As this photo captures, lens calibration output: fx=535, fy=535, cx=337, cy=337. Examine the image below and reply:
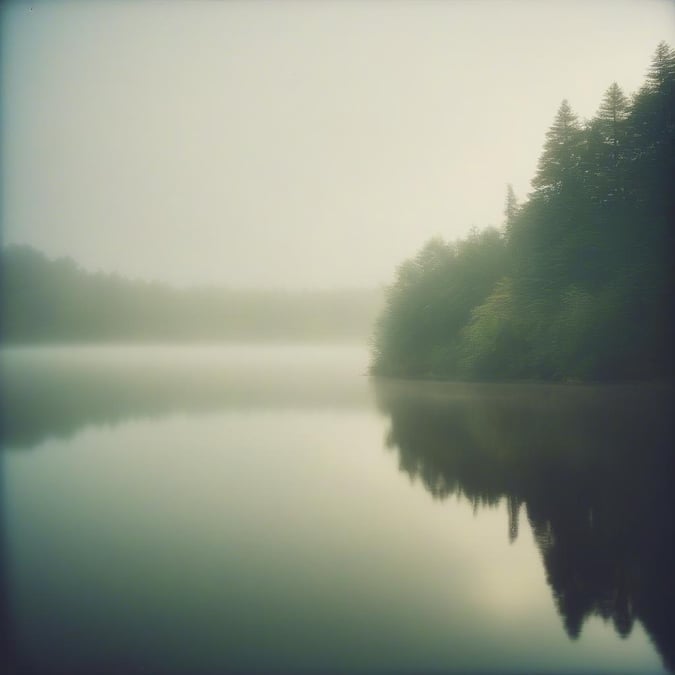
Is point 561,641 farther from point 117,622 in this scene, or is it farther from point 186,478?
point 186,478

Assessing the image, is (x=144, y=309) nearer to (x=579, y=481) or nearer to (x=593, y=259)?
(x=593, y=259)

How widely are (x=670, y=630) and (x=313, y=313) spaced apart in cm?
17375

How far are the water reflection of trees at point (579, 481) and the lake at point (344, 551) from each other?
6 centimetres

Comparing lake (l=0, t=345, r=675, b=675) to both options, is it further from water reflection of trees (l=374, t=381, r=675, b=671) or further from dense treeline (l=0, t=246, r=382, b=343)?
dense treeline (l=0, t=246, r=382, b=343)

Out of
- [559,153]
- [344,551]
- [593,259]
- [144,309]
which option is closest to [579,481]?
[344,551]

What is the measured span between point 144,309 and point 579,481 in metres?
179

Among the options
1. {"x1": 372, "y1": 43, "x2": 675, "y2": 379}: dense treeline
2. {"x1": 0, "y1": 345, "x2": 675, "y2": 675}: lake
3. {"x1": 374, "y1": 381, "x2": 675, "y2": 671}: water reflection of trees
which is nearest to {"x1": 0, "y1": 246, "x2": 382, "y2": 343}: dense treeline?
{"x1": 372, "y1": 43, "x2": 675, "y2": 379}: dense treeline

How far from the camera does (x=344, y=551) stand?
9.08m

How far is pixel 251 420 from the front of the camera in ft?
81.8

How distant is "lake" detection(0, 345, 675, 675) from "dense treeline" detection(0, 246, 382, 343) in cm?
9828

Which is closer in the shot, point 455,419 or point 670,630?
point 670,630

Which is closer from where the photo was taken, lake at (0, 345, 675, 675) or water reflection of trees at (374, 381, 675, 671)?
lake at (0, 345, 675, 675)

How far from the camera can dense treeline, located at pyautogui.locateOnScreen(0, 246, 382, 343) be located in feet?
408

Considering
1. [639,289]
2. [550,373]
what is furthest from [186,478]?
[550,373]
